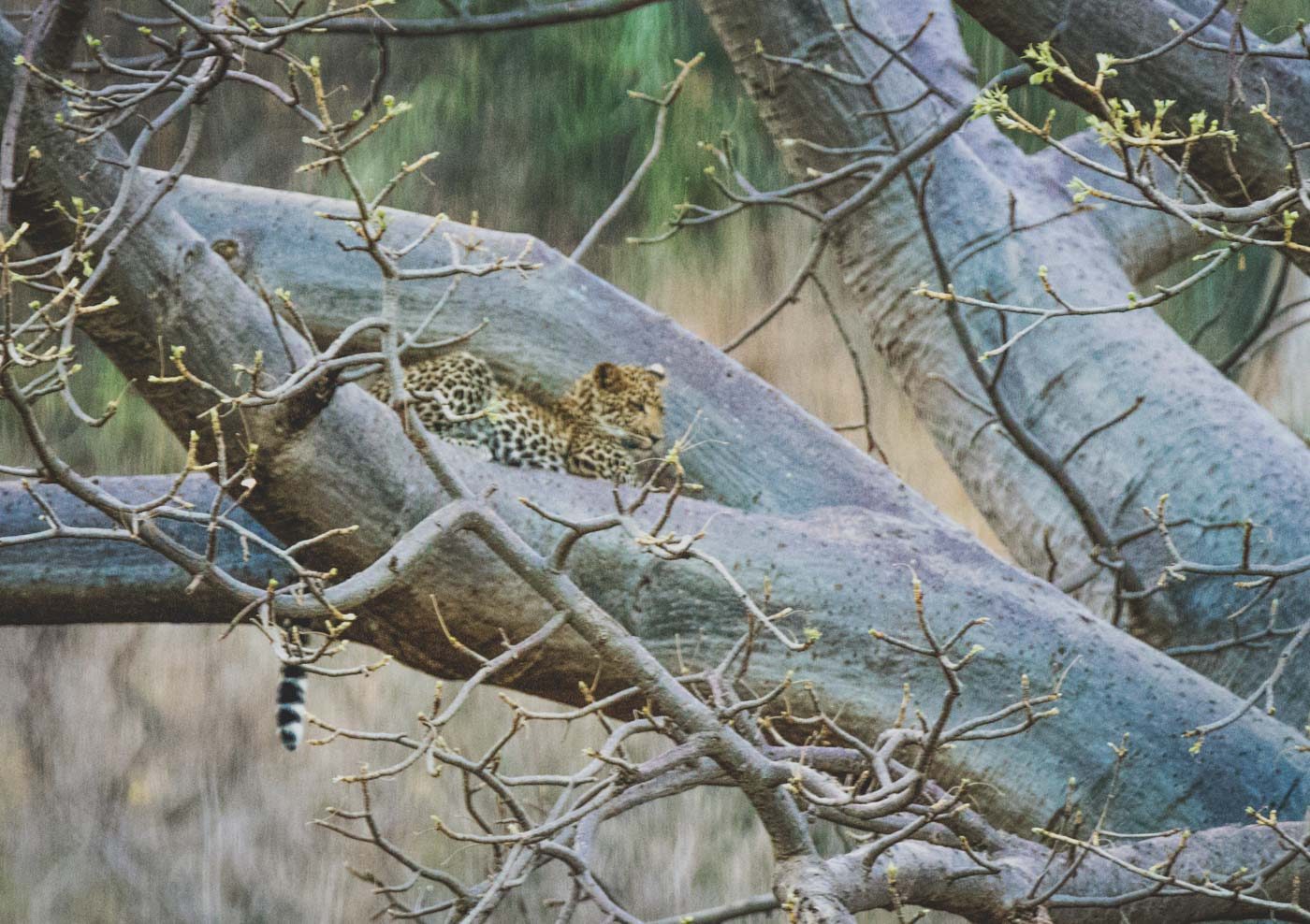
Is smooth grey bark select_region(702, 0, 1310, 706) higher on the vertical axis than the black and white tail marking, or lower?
higher

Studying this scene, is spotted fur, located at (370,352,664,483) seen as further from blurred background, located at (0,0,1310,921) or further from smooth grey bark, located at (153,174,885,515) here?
blurred background, located at (0,0,1310,921)

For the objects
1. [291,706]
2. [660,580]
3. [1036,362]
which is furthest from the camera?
[1036,362]

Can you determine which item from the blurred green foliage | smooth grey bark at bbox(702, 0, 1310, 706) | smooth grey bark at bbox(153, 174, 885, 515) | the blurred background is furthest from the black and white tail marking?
the blurred green foliage

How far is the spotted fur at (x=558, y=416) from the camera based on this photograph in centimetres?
312

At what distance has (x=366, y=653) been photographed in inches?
211

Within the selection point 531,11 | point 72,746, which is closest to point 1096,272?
point 531,11

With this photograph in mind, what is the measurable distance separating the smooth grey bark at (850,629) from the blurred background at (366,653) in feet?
6.66

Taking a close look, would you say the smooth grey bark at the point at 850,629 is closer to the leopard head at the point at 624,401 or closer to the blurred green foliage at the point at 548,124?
the leopard head at the point at 624,401

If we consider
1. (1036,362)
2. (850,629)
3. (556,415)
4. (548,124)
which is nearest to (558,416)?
(556,415)

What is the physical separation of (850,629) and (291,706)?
2.93 feet

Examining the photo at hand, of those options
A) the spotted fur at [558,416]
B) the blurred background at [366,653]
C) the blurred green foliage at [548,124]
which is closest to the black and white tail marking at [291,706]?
the spotted fur at [558,416]

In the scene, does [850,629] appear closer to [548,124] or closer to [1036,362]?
[1036,362]

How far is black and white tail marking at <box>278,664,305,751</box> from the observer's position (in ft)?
8.05

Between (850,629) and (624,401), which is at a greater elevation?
(624,401)
